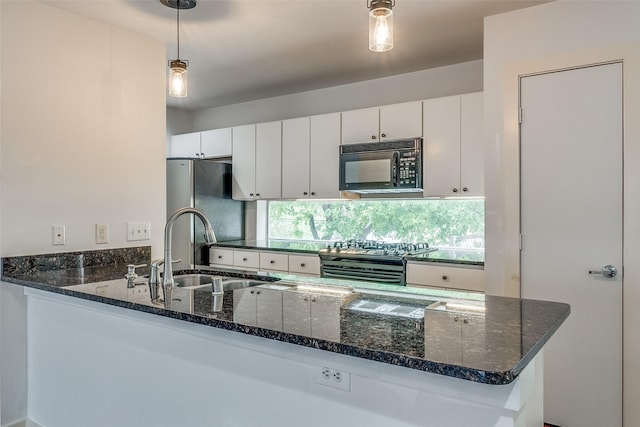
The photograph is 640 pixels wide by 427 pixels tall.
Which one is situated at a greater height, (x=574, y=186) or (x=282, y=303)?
(x=574, y=186)

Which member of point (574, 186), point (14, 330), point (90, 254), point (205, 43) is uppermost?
point (205, 43)

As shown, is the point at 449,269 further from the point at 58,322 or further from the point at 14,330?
the point at 14,330

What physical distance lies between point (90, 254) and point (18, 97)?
0.95 meters

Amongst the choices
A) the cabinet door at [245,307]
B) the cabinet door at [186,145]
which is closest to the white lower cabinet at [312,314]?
the cabinet door at [245,307]


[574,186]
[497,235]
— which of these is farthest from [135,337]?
[574,186]

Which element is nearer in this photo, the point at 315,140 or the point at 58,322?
the point at 58,322

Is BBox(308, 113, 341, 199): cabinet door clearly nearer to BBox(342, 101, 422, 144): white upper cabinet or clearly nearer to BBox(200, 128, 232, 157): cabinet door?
BBox(342, 101, 422, 144): white upper cabinet

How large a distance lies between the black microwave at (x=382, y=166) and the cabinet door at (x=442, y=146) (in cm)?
7

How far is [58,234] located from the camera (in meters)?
2.48

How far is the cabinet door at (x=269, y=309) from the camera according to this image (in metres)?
1.29

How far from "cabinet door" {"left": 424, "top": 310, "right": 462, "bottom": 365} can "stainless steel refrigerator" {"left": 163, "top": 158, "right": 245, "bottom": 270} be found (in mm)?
3020

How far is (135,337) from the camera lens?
184 centimetres

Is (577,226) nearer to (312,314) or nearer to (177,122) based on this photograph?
(312,314)

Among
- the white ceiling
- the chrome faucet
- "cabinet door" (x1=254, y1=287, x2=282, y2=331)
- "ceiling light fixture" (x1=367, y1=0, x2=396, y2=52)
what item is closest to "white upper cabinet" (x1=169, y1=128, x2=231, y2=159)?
the white ceiling
